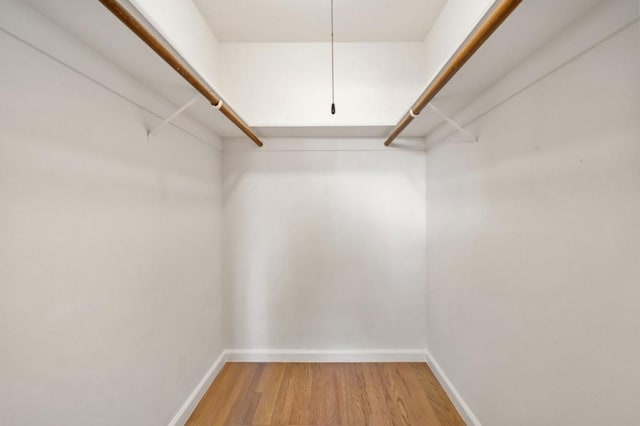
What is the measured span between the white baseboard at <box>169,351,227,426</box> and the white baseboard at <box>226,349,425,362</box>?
0.16 metres

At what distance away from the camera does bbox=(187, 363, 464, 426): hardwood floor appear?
5.92 feet

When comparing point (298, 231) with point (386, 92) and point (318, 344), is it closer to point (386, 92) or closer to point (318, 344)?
point (318, 344)

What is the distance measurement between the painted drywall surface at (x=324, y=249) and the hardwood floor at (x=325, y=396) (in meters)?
0.21

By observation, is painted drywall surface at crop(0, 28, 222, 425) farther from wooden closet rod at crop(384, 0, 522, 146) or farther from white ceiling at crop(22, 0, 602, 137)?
wooden closet rod at crop(384, 0, 522, 146)

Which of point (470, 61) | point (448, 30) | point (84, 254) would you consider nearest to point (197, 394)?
point (84, 254)

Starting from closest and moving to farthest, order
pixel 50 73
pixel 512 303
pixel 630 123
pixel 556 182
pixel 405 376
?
pixel 630 123 → pixel 50 73 → pixel 556 182 → pixel 512 303 → pixel 405 376

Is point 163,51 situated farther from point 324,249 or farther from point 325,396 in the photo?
point 325,396

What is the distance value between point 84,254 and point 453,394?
2.28 metres

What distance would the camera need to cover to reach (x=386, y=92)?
231cm

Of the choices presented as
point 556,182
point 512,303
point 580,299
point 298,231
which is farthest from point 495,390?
point 298,231

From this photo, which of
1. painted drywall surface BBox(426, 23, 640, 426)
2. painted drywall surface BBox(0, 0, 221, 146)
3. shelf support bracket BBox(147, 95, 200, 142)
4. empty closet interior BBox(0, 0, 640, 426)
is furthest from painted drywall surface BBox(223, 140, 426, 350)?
painted drywall surface BBox(0, 0, 221, 146)

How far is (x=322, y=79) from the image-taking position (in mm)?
2305

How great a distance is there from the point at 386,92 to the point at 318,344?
2.28m

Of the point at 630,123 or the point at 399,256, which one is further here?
the point at 399,256
